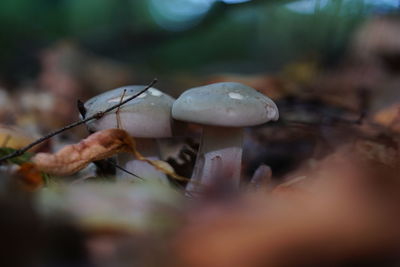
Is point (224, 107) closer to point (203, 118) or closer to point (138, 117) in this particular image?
point (203, 118)

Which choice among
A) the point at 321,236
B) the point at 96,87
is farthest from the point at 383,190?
the point at 96,87

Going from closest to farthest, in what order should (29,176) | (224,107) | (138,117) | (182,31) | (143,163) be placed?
1. (29,176)
2. (224,107)
3. (138,117)
4. (143,163)
5. (182,31)

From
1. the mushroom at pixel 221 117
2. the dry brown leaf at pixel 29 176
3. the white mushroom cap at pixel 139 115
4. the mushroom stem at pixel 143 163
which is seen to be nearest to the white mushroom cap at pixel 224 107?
the mushroom at pixel 221 117

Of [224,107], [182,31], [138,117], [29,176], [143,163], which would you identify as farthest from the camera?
[182,31]

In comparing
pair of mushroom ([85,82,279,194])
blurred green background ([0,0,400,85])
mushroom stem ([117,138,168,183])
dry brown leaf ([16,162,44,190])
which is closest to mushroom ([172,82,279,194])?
pair of mushroom ([85,82,279,194])

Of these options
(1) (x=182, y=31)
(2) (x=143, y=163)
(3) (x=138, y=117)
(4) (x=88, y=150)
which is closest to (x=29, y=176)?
(4) (x=88, y=150)

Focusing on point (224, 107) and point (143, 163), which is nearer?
point (224, 107)

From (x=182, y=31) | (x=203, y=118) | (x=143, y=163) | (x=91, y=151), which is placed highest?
(x=203, y=118)
